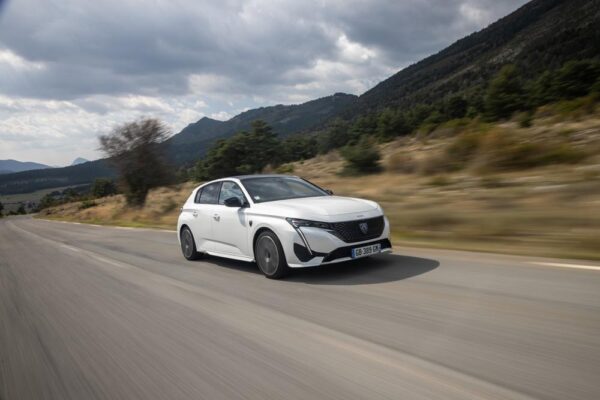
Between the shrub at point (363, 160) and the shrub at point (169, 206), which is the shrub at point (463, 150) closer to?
the shrub at point (363, 160)

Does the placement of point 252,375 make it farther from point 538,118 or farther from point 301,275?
point 538,118

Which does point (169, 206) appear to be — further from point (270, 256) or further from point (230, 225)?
point (270, 256)

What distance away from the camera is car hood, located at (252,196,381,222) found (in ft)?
20.3

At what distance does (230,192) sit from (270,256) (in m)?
1.74

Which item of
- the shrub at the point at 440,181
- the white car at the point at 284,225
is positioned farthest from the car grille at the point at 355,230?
the shrub at the point at 440,181

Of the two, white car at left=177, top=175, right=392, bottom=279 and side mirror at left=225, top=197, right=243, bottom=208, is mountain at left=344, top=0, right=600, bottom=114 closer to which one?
white car at left=177, top=175, right=392, bottom=279

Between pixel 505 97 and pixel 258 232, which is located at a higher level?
pixel 505 97

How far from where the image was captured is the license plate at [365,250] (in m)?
6.19

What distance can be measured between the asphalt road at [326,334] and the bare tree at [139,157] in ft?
104

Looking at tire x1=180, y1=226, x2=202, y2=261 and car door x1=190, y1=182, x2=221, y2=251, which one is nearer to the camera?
car door x1=190, y1=182, x2=221, y2=251

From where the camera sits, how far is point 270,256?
6609 mm

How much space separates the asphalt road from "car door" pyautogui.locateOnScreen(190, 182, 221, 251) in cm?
115

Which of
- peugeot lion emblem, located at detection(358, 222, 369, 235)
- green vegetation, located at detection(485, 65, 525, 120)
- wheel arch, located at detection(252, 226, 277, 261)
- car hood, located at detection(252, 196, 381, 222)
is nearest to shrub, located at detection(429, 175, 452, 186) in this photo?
car hood, located at detection(252, 196, 381, 222)

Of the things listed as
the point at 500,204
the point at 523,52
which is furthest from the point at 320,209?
the point at 523,52
